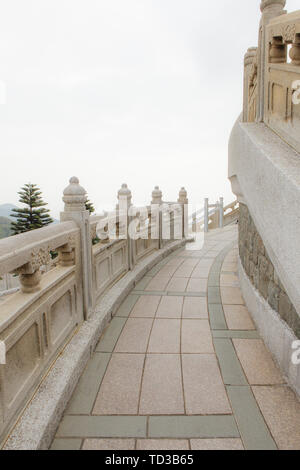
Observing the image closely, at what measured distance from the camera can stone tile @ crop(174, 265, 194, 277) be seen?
675cm

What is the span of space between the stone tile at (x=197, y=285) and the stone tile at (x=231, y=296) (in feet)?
1.18

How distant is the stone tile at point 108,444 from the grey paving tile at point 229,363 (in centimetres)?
112

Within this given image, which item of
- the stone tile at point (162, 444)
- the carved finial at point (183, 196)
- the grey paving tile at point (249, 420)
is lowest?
the stone tile at point (162, 444)

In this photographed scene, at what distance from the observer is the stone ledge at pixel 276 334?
2.93m

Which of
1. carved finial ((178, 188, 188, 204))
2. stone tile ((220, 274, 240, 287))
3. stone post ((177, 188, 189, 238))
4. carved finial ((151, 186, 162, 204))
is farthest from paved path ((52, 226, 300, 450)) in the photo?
carved finial ((178, 188, 188, 204))

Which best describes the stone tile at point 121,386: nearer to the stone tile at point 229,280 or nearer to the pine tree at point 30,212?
the stone tile at point 229,280

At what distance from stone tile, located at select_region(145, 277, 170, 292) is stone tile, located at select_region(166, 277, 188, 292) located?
91mm

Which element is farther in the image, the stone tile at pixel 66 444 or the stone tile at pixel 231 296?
the stone tile at pixel 231 296

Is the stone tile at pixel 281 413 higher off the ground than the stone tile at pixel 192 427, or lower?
higher

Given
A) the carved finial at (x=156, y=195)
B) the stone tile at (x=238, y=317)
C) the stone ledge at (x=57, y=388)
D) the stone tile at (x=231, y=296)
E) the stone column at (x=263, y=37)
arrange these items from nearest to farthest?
the stone ledge at (x=57, y=388)
the stone column at (x=263, y=37)
the stone tile at (x=238, y=317)
the stone tile at (x=231, y=296)
the carved finial at (x=156, y=195)

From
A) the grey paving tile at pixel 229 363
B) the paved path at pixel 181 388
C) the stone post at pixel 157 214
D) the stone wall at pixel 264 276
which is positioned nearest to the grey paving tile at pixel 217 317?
the paved path at pixel 181 388

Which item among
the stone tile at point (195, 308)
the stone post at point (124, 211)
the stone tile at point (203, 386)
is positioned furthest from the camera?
the stone post at point (124, 211)

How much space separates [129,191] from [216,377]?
3683mm
